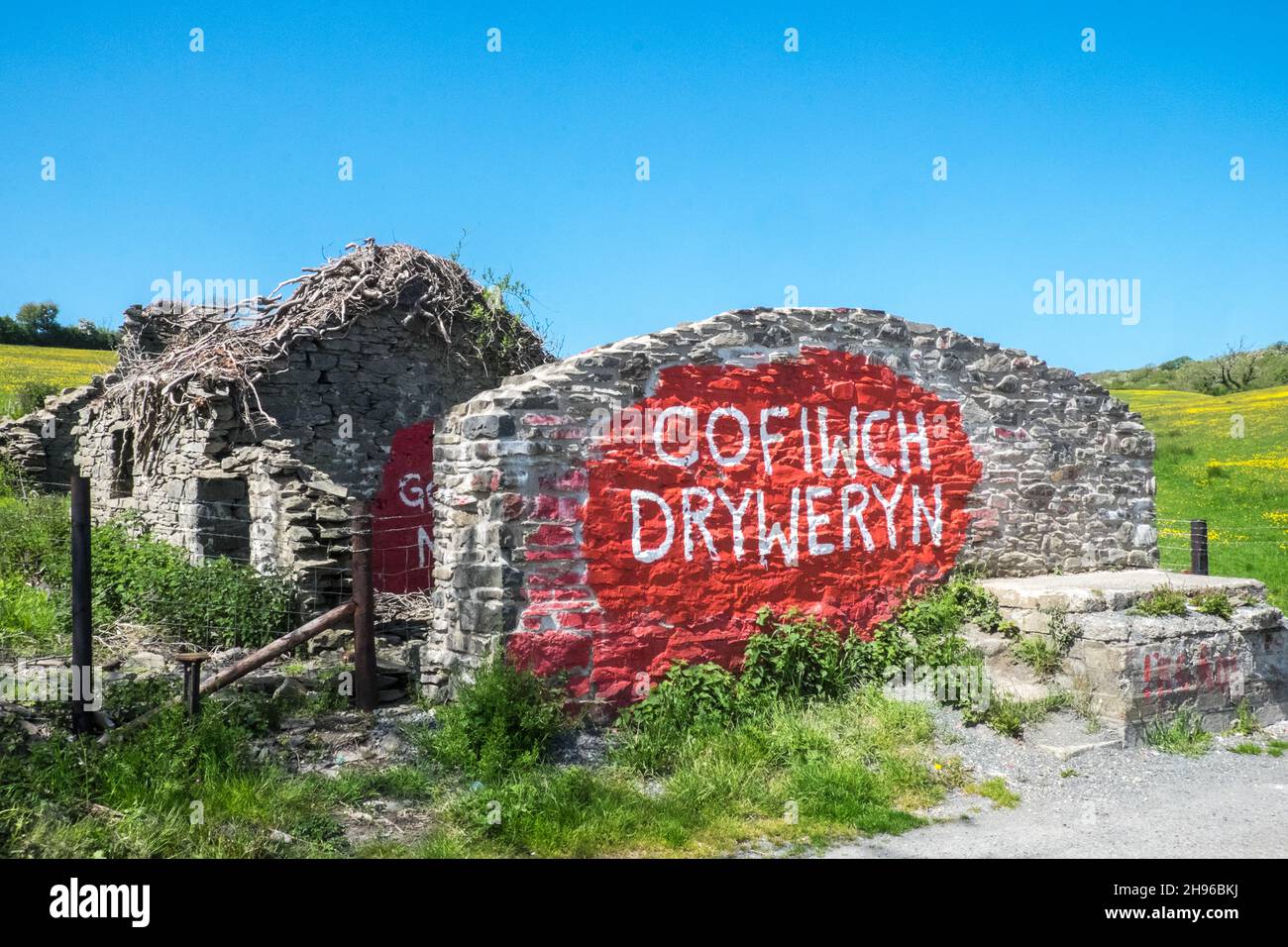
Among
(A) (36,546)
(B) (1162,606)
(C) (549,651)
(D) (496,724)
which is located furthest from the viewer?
(A) (36,546)

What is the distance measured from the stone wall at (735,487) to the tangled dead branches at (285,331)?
4347 millimetres

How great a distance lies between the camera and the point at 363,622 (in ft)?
23.9

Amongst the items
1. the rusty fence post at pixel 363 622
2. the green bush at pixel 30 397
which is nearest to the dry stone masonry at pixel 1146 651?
the rusty fence post at pixel 363 622

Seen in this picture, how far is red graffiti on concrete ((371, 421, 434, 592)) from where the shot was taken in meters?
11.4

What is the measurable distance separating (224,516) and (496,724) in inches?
210

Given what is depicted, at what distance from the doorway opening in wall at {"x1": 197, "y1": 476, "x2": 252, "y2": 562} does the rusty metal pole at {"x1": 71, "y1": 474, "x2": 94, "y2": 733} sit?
3516mm

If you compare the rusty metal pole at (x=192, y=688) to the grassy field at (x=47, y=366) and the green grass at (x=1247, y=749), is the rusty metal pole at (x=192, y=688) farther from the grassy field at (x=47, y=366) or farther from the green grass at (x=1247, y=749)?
the grassy field at (x=47, y=366)

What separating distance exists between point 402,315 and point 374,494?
94.1 inches

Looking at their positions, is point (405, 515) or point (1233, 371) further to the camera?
point (1233, 371)

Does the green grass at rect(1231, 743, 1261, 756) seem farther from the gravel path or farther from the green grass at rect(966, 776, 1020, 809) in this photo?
the green grass at rect(966, 776, 1020, 809)

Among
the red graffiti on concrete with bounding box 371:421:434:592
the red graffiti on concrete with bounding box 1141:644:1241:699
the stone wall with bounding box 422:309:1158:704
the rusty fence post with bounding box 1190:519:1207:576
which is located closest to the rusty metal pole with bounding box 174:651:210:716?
the stone wall with bounding box 422:309:1158:704

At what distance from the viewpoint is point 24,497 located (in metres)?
14.4

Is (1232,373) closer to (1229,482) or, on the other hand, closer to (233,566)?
(1229,482)

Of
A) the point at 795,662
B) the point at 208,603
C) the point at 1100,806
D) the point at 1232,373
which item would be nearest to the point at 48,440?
the point at 208,603
